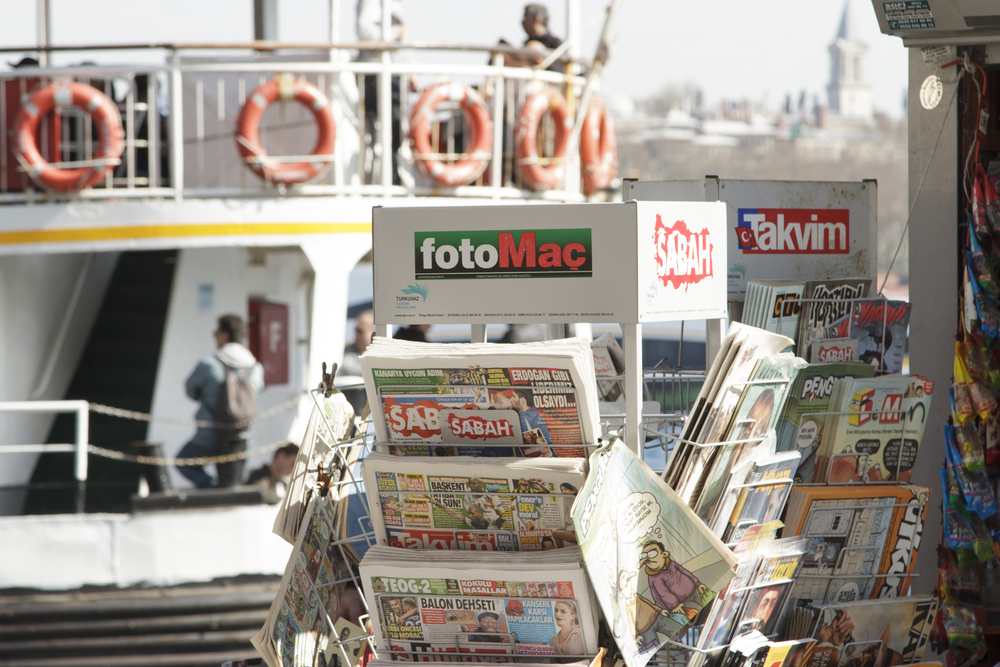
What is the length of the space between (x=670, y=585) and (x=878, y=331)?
876 mm

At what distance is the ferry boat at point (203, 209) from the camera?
5699 mm

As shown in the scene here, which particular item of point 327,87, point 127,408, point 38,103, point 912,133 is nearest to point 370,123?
point 327,87

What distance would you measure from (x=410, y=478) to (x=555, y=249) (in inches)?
16.6

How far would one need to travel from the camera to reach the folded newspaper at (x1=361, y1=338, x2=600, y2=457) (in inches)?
57.0

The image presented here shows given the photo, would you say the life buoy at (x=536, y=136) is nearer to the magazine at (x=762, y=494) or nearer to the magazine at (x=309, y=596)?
the magazine at (x=309, y=596)

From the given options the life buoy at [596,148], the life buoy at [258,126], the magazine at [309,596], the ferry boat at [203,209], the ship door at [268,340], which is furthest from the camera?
the life buoy at [596,148]

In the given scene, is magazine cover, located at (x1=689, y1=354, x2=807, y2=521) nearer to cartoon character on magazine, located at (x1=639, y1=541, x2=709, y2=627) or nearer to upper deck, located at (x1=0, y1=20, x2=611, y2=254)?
cartoon character on magazine, located at (x1=639, y1=541, x2=709, y2=627)

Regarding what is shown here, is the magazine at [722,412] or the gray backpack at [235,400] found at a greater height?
the magazine at [722,412]

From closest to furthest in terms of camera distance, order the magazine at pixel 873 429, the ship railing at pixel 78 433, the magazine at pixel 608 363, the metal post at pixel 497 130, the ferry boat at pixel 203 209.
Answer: the magazine at pixel 873 429 → the magazine at pixel 608 363 → the ship railing at pixel 78 433 → the ferry boat at pixel 203 209 → the metal post at pixel 497 130

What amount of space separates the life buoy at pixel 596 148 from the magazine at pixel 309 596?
18.3ft

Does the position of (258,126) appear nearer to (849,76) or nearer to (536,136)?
(536,136)

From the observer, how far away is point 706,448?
1.59m

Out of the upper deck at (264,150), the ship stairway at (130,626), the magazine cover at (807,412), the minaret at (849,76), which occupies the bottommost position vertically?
the ship stairway at (130,626)

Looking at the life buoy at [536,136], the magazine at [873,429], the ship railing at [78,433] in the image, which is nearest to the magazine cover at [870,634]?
the magazine at [873,429]
